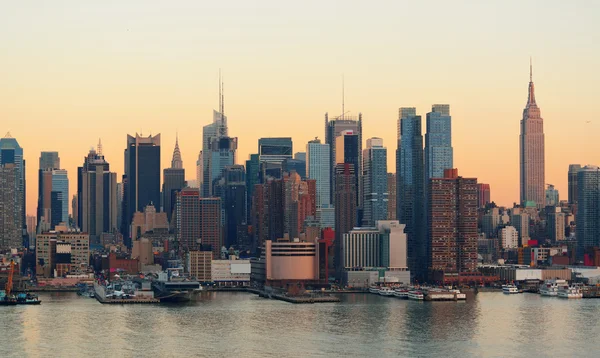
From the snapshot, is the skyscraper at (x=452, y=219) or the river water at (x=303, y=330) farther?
the skyscraper at (x=452, y=219)

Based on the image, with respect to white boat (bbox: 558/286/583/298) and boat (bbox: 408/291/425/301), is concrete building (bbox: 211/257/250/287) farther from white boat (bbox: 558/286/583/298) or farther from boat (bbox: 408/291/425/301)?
white boat (bbox: 558/286/583/298)

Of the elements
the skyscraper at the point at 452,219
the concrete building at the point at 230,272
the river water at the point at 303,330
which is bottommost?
the river water at the point at 303,330

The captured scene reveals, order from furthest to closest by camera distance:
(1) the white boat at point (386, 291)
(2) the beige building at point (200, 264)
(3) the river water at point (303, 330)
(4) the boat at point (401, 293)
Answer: (2) the beige building at point (200, 264), (1) the white boat at point (386, 291), (4) the boat at point (401, 293), (3) the river water at point (303, 330)

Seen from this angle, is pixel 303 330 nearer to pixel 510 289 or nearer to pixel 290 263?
pixel 510 289

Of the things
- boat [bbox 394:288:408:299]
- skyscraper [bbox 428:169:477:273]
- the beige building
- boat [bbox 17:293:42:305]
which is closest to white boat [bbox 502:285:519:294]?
boat [bbox 394:288:408:299]

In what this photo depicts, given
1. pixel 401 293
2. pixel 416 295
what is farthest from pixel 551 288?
pixel 416 295

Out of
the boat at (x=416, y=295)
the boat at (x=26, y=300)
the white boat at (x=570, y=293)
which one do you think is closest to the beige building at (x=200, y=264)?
the boat at (x=416, y=295)

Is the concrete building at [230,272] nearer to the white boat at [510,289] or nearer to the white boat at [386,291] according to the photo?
the white boat at [386,291]
